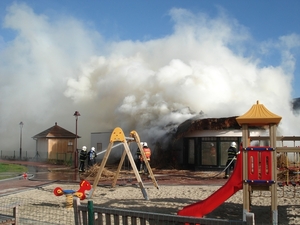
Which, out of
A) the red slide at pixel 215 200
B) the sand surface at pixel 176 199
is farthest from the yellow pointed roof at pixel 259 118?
the sand surface at pixel 176 199

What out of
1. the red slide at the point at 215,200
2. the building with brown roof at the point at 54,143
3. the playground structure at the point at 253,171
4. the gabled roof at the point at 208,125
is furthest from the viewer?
the building with brown roof at the point at 54,143

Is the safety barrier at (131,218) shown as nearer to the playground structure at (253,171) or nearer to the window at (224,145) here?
the playground structure at (253,171)

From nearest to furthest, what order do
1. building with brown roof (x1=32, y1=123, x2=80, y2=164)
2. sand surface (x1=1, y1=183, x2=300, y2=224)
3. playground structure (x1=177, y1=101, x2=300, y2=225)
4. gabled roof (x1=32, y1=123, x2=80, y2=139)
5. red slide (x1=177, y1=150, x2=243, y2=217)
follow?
playground structure (x1=177, y1=101, x2=300, y2=225) < red slide (x1=177, y1=150, x2=243, y2=217) < sand surface (x1=1, y1=183, x2=300, y2=224) < building with brown roof (x1=32, y1=123, x2=80, y2=164) < gabled roof (x1=32, y1=123, x2=80, y2=139)

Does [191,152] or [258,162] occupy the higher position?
[258,162]

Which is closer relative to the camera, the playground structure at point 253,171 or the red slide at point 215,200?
the playground structure at point 253,171

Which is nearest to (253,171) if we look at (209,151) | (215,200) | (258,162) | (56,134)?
(258,162)

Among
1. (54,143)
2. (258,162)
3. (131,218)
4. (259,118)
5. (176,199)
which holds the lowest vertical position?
(176,199)

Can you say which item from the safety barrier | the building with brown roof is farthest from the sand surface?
the building with brown roof

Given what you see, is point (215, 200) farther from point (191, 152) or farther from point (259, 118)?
point (191, 152)

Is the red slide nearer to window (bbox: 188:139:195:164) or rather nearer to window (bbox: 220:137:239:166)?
window (bbox: 220:137:239:166)

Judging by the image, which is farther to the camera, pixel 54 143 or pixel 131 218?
pixel 54 143

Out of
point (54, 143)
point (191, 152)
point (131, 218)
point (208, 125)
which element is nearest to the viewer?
point (131, 218)

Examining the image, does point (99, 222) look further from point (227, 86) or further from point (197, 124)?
point (227, 86)

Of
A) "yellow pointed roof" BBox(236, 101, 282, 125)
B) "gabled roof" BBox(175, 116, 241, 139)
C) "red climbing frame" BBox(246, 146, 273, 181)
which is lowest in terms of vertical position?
"red climbing frame" BBox(246, 146, 273, 181)
